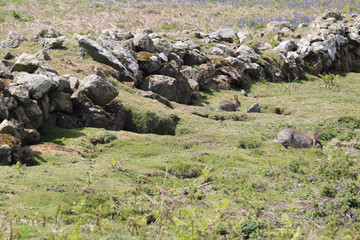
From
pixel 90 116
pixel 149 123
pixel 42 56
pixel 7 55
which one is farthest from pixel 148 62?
pixel 90 116

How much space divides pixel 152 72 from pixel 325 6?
58.6m

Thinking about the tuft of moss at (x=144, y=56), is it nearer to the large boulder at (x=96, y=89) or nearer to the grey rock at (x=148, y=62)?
the grey rock at (x=148, y=62)

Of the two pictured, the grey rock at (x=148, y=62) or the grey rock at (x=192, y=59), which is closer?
the grey rock at (x=148, y=62)

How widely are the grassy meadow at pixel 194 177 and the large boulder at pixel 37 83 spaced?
182 centimetres

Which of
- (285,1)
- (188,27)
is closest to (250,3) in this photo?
(285,1)

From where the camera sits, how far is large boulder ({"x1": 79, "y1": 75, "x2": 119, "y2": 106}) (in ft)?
61.2

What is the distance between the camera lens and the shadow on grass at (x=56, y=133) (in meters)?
15.6

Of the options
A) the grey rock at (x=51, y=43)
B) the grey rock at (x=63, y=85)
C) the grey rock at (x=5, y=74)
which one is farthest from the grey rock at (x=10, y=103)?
the grey rock at (x=51, y=43)

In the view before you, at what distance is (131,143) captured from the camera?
54.4 ft

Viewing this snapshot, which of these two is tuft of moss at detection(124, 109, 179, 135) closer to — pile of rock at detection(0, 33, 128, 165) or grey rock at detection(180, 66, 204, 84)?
pile of rock at detection(0, 33, 128, 165)

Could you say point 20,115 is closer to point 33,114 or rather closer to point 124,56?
point 33,114

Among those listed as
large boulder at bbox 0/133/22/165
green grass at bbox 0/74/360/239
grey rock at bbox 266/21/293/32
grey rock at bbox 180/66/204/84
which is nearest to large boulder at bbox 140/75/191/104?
green grass at bbox 0/74/360/239

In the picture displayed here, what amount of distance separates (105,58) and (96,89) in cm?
802

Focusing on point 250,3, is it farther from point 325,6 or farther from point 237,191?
point 237,191
